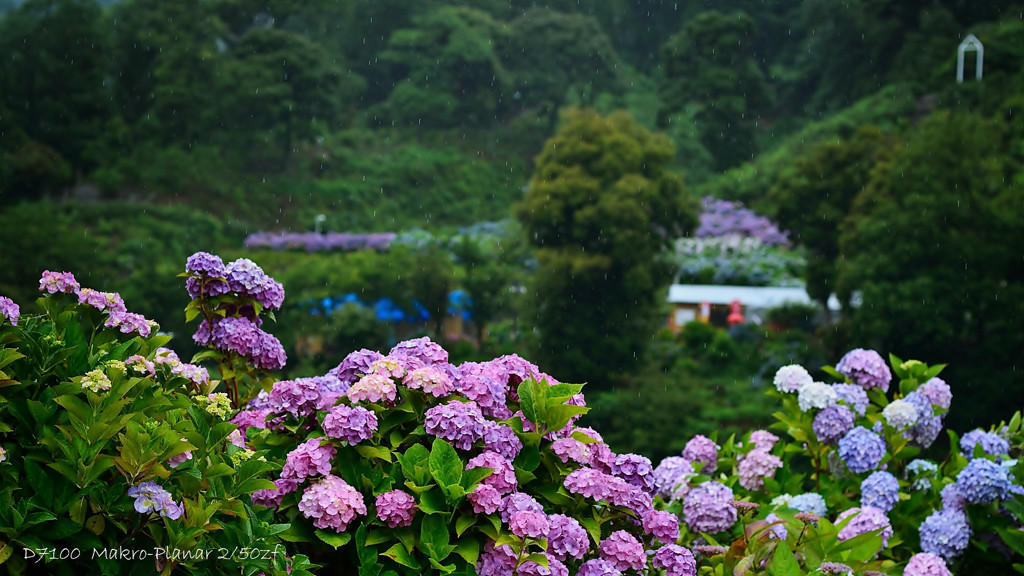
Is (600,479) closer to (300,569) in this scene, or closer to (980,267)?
(300,569)

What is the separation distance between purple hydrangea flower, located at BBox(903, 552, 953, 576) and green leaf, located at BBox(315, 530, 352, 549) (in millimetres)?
1158

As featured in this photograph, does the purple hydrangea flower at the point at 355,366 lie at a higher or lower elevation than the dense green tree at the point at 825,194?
higher

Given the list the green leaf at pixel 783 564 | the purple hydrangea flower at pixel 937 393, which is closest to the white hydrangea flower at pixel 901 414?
the purple hydrangea flower at pixel 937 393

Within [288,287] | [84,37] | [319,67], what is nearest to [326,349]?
[288,287]

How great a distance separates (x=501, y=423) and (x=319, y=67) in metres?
12.2

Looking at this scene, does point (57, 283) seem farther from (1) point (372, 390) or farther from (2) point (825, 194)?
(2) point (825, 194)

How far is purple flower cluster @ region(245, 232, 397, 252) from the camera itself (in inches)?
455

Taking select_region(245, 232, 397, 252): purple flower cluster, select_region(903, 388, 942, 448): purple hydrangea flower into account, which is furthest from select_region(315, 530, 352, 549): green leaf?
select_region(245, 232, 397, 252): purple flower cluster

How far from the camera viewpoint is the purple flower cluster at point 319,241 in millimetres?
11547

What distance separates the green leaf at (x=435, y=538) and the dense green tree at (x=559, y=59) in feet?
40.0

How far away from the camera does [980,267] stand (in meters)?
8.63

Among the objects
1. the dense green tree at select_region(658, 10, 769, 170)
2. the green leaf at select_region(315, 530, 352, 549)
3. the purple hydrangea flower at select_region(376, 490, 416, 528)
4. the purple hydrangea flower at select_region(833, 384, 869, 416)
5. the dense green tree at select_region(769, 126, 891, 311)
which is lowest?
the dense green tree at select_region(769, 126, 891, 311)

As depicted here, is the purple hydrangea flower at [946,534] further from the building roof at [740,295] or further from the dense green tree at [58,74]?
the dense green tree at [58,74]

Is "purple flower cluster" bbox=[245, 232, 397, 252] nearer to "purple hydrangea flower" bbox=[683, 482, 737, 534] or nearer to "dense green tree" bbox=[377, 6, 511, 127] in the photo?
"dense green tree" bbox=[377, 6, 511, 127]
